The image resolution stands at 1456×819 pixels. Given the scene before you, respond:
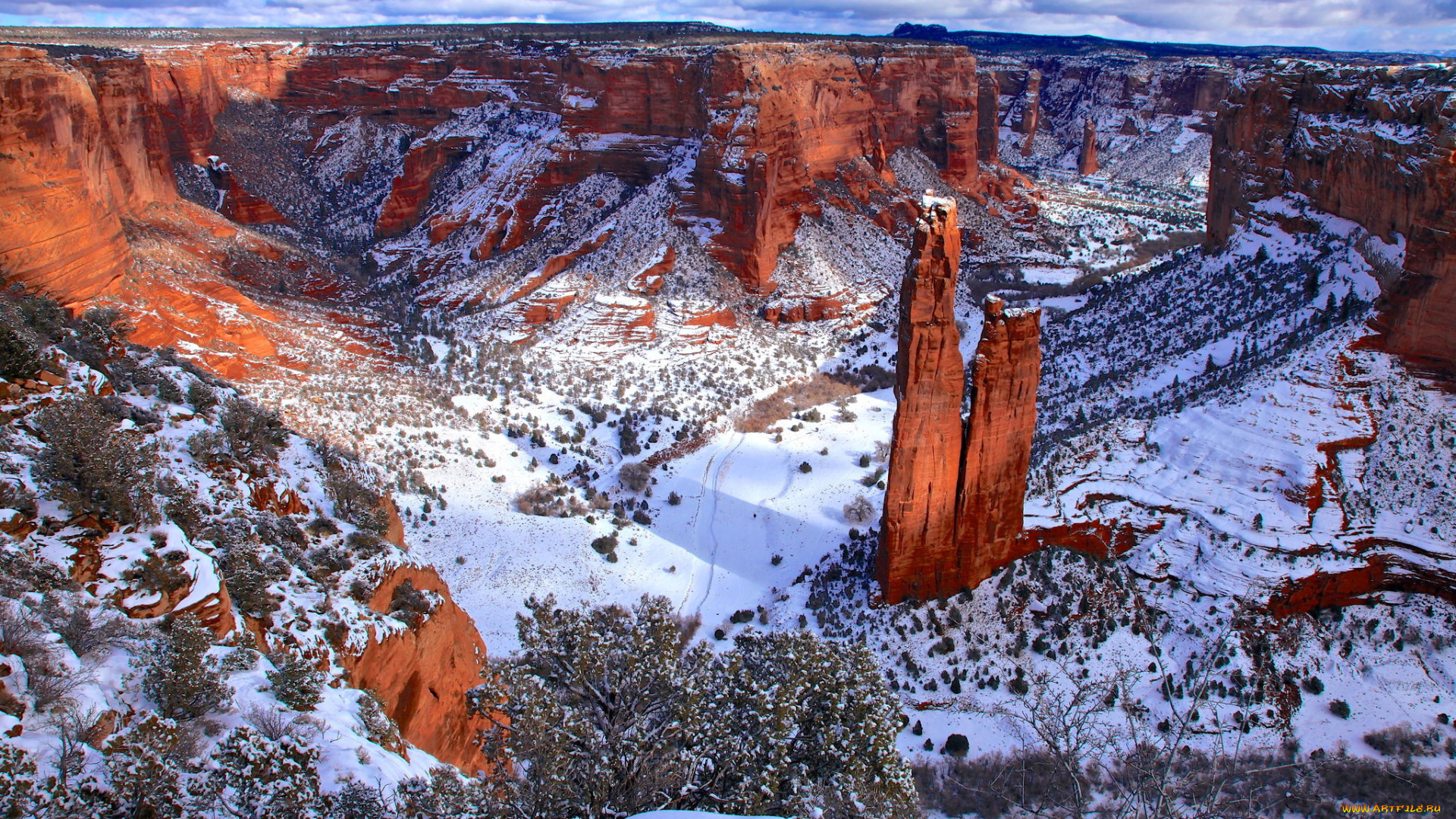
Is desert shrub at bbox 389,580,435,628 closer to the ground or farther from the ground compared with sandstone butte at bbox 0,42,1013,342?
closer to the ground

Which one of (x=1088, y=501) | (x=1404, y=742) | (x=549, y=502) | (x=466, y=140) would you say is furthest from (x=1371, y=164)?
(x=466, y=140)

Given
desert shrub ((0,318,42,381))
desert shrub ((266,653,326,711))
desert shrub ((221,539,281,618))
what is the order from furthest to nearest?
desert shrub ((0,318,42,381))
desert shrub ((221,539,281,618))
desert shrub ((266,653,326,711))

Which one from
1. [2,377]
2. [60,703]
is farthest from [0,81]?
[60,703]

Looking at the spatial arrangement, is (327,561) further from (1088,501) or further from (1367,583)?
(1367,583)

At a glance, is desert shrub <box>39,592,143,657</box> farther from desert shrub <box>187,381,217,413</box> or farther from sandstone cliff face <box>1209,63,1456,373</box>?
sandstone cliff face <box>1209,63,1456,373</box>

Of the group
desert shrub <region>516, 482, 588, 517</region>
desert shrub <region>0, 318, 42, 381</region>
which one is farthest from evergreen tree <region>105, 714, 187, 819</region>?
desert shrub <region>516, 482, 588, 517</region>

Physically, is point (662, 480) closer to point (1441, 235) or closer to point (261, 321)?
point (261, 321)
